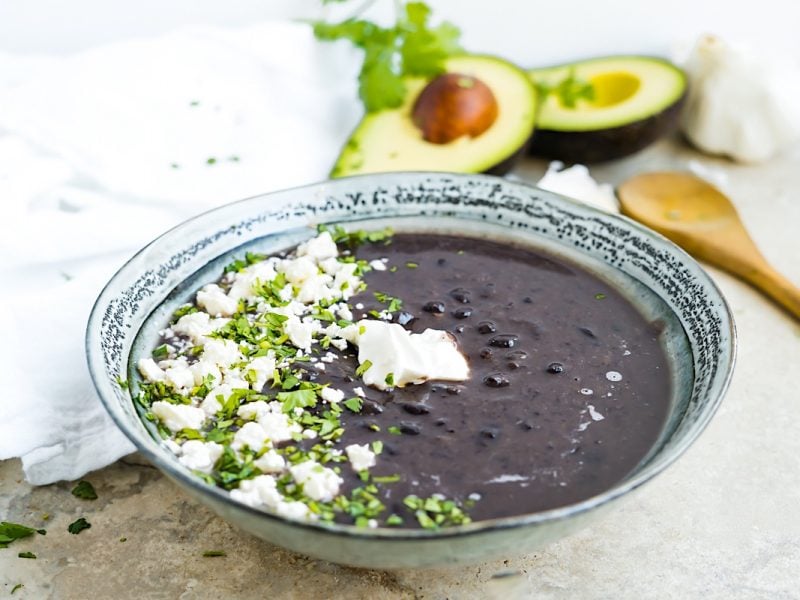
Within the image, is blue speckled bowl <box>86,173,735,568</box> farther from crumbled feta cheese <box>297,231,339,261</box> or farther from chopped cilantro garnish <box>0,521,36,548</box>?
chopped cilantro garnish <box>0,521,36,548</box>

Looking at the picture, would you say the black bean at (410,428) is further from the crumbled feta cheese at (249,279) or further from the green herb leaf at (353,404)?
the crumbled feta cheese at (249,279)

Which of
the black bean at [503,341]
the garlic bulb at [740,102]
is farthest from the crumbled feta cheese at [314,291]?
the garlic bulb at [740,102]

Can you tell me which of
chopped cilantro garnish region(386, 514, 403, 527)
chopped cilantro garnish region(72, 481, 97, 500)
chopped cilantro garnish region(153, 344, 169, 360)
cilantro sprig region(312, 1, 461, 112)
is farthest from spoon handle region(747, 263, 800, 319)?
chopped cilantro garnish region(72, 481, 97, 500)

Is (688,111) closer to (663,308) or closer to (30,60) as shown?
(663,308)

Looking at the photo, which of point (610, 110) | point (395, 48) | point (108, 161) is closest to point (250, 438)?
point (108, 161)

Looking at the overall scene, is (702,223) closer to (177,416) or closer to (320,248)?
(320,248)

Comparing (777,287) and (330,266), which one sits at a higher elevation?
(330,266)

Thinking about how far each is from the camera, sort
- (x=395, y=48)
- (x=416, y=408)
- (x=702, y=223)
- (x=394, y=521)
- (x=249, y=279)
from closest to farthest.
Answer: (x=394, y=521) < (x=416, y=408) < (x=249, y=279) < (x=702, y=223) < (x=395, y=48)
